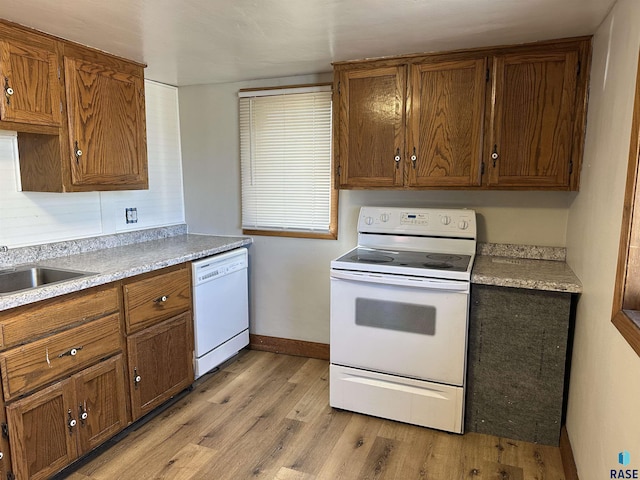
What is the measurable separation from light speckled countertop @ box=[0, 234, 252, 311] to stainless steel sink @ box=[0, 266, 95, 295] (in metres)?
0.05

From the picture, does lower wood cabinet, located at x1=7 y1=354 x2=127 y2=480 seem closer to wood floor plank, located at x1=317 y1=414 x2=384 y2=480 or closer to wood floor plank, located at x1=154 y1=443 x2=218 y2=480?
wood floor plank, located at x1=154 y1=443 x2=218 y2=480

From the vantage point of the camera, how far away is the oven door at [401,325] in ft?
7.41

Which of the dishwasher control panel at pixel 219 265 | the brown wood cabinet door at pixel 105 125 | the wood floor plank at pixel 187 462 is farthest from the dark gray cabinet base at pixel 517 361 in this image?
the brown wood cabinet door at pixel 105 125

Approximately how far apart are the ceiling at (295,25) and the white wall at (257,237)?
710mm

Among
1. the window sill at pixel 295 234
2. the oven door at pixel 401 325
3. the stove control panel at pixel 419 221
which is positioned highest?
the stove control panel at pixel 419 221

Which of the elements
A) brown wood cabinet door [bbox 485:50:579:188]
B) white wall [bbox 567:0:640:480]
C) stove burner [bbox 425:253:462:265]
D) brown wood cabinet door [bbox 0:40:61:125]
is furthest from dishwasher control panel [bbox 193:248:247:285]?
white wall [bbox 567:0:640:480]

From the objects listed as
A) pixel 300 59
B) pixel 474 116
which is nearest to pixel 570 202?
pixel 474 116

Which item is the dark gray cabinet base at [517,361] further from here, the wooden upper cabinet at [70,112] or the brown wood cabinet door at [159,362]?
the wooden upper cabinet at [70,112]

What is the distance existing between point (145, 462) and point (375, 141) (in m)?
2.17

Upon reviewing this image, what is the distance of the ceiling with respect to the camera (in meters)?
1.79

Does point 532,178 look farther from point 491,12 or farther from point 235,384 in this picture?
point 235,384

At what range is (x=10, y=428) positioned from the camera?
5.66 feet

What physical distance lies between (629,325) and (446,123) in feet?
5.03

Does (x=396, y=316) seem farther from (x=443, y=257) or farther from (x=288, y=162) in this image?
(x=288, y=162)
